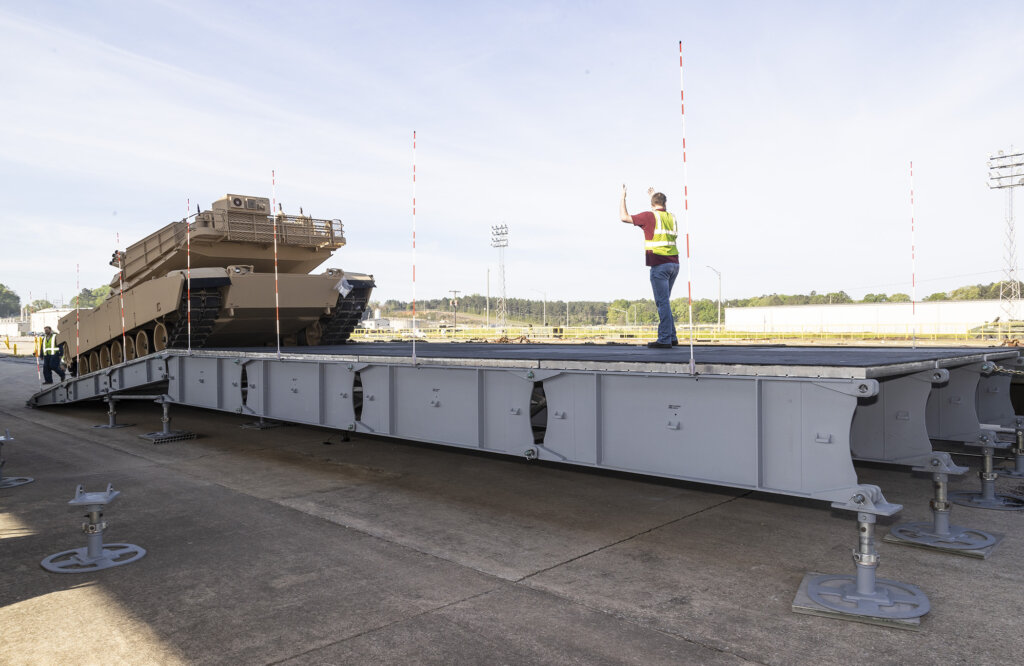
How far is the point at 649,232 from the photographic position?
25.6ft

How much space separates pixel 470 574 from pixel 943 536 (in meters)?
3.34

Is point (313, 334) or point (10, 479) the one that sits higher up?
point (313, 334)

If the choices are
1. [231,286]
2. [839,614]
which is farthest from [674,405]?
[231,286]

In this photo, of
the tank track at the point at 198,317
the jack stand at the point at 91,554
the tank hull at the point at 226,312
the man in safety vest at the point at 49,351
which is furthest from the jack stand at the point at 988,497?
the man in safety vest at the point at 49,351

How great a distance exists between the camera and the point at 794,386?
4.02 meters

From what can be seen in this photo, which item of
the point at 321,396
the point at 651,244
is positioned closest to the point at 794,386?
the point at 651,244

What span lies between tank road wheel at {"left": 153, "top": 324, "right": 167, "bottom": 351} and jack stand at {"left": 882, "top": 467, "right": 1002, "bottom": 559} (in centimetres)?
1121

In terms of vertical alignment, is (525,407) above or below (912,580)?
above

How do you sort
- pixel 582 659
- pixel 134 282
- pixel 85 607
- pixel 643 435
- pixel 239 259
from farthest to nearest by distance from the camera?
1. pixel 134 282
2. pixel 239 259
3. pixel 643 435
4. pixel 85 607
5. pixel 582 659

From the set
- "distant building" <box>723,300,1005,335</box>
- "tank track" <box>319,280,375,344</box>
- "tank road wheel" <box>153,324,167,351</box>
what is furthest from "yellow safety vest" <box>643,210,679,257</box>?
"distant building" <box>723,300,1005,335</box>

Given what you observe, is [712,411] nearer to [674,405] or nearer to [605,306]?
[674,405]

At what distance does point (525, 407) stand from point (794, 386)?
217 centimetres

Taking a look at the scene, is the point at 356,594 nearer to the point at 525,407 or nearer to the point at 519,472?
the point at 525,407

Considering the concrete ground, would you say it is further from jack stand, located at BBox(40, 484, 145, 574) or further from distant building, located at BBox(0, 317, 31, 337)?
distant building, located at BBox(0, 317, 31, 337)
